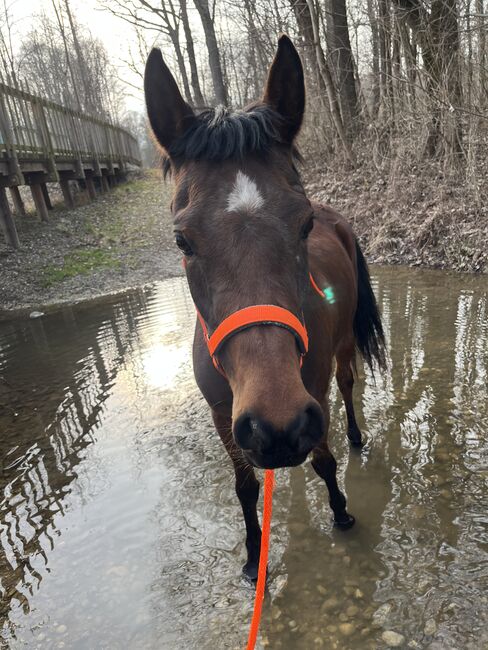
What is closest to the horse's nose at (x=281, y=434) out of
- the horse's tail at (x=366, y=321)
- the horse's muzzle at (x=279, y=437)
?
the horse's muzzle at (x=279, y=437)

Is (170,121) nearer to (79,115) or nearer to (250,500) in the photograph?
(250,500)

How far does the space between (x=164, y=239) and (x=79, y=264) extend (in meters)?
2.99

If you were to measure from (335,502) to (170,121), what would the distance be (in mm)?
2401

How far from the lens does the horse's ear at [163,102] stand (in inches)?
75.4

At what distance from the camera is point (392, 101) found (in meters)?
10.6

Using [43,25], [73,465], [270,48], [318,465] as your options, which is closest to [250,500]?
[318,465]

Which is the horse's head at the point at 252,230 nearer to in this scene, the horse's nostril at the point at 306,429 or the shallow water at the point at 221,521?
the horse's nostril at the point at 306,429

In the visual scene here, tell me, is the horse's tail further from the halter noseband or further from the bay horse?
the halter noseband

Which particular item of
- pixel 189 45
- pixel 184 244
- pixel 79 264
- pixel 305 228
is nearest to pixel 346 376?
pixel 305 228

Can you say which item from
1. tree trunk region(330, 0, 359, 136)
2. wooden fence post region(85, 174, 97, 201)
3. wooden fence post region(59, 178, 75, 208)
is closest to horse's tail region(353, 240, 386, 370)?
tree trunk region(330, 0, 359, 136)

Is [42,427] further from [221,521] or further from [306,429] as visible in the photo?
[306,429]

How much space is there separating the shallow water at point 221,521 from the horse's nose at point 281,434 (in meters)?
1.43

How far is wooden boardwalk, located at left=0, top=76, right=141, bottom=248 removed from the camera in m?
10.1

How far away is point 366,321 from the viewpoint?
4039mm
